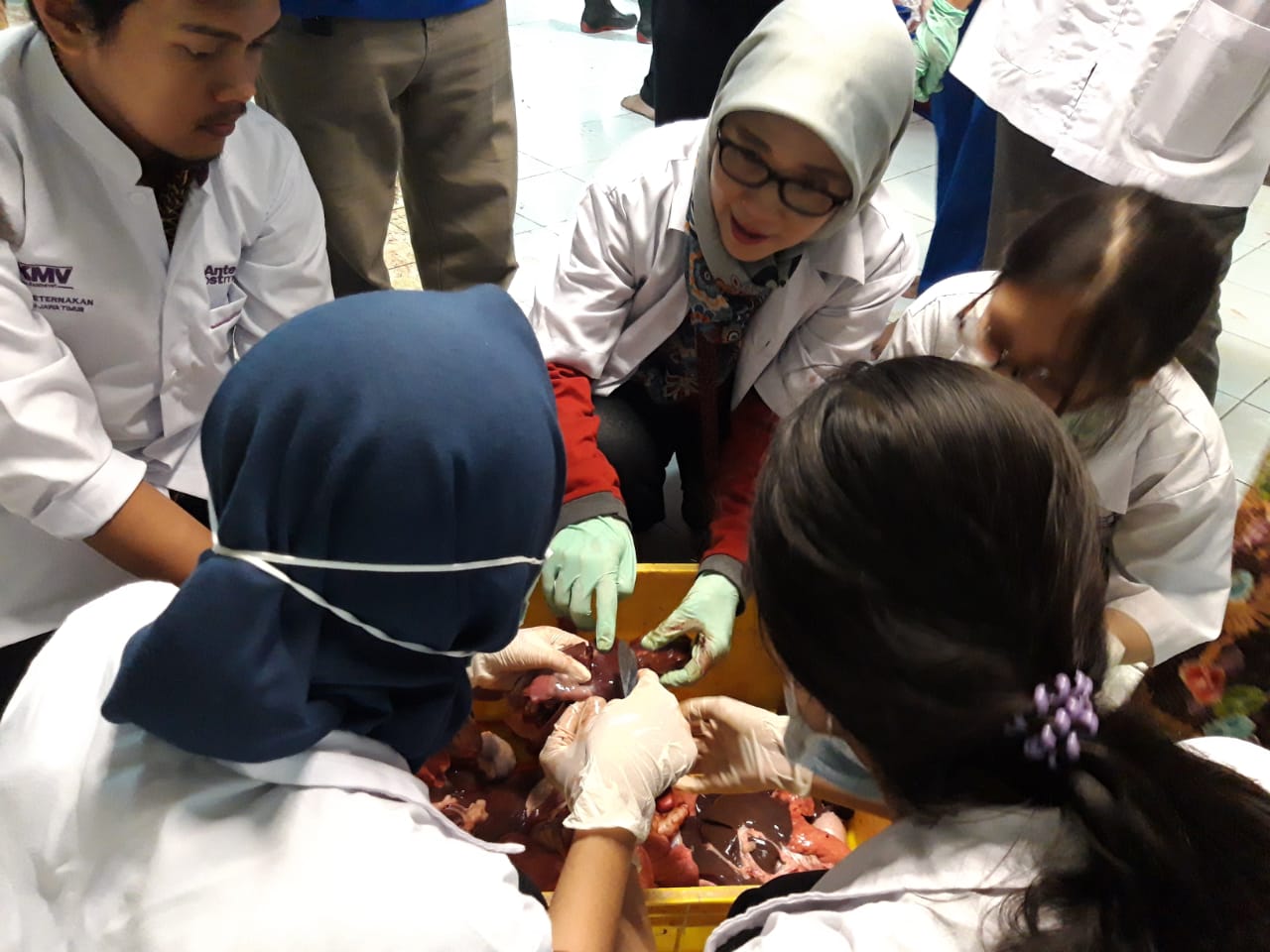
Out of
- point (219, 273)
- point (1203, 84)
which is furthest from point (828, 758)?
point (1203, 84)

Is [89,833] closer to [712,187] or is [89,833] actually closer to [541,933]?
[541,933]

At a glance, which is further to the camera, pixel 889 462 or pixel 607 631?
pixel 607 631

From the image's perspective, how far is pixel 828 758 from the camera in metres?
0.94

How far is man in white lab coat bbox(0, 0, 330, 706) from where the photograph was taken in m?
1.00

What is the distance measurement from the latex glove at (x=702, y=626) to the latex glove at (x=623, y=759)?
138 millimetres

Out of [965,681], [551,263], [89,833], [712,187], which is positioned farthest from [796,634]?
[551,263]

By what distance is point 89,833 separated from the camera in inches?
25.3

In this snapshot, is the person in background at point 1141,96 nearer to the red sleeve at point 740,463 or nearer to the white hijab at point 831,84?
the white hijab at point 831,84

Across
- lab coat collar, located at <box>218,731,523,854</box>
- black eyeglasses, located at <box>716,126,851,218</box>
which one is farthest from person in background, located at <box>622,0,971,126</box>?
lab coat collar, located at <box>218,731,523,854</box>

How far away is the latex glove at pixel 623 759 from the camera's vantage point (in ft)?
3.31

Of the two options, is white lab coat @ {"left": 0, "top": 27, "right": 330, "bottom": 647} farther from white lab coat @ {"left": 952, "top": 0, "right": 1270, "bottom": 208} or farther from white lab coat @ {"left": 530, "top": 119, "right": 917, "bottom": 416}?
white lab coat @ {"left": 952, "top": 0, "right": 1270, "bottom": 208}

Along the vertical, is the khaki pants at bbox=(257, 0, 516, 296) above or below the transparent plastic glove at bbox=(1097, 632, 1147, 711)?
above

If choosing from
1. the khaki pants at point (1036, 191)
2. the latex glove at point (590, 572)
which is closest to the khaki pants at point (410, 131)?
the latex glove at point (590, 572)

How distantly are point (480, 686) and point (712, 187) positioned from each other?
2.77 ft
